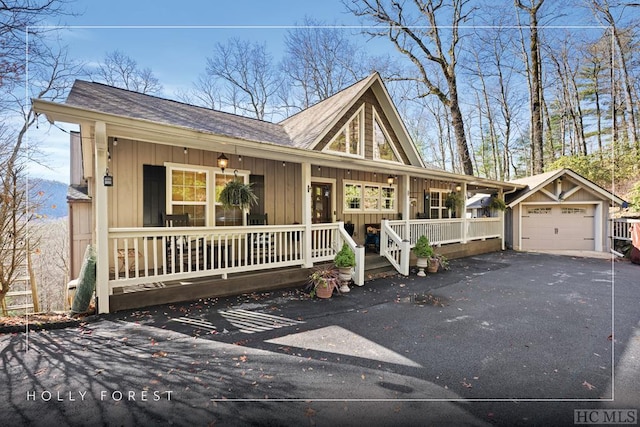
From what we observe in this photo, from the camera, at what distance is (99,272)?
13.7 ft

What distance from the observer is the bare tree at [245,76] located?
16.7 m

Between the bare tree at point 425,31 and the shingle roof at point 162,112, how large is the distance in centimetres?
1183

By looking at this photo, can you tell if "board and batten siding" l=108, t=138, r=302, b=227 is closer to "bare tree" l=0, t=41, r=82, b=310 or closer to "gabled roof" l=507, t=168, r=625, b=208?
"bare tree" l=0, t=41, r=82, b=310

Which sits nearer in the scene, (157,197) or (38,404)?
(38,404)

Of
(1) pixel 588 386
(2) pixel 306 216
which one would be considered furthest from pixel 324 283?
(1) pixel 588 386

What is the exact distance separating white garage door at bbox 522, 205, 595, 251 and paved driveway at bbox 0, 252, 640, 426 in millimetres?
8051

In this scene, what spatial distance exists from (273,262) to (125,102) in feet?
17.0

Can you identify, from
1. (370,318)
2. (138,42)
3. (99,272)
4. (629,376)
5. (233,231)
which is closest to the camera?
(629,376)

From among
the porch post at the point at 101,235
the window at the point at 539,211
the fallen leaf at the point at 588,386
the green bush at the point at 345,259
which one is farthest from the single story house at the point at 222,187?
the fallen leaf at the point at 588,386

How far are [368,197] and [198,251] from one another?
6.42m

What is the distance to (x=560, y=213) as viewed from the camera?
11906 millimetres

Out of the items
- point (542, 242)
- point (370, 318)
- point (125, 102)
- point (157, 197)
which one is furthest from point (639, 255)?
point (125, 102)

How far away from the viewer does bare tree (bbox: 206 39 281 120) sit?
16.7 metres

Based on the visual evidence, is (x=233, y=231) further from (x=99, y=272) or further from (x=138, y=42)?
(x=138, y=42)
